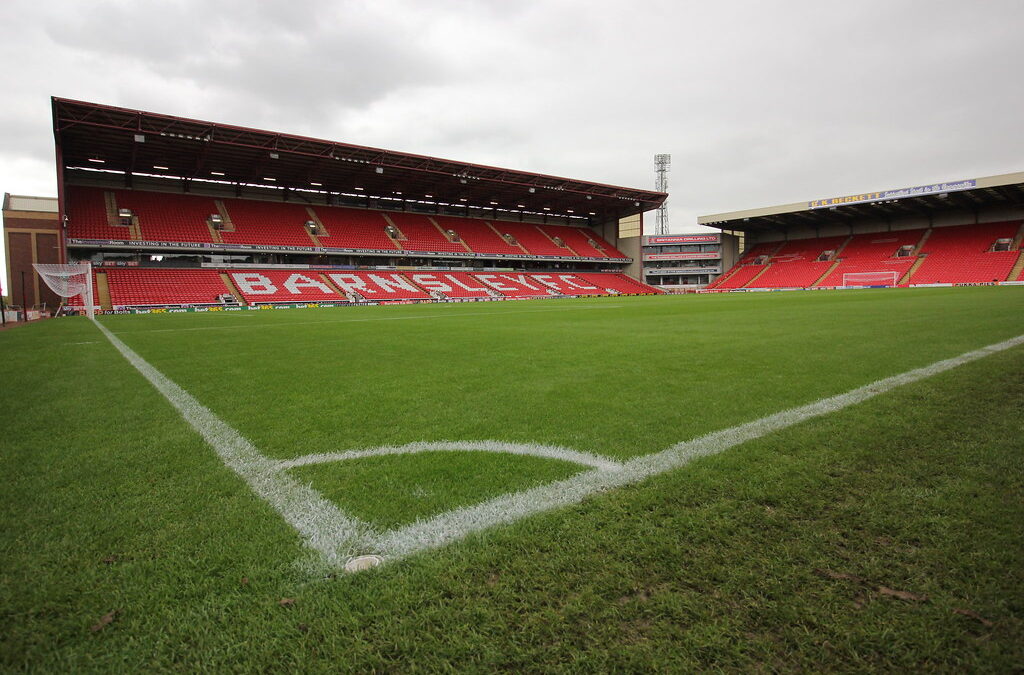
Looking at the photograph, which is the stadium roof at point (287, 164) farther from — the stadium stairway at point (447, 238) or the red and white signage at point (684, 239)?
the red and white signage at point (684, 239)

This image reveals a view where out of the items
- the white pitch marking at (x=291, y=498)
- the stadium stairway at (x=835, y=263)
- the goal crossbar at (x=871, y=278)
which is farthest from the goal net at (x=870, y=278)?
the white pitch marking at (x=291, y=498)

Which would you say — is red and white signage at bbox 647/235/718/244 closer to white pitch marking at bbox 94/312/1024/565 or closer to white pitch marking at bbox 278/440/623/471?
white pitch marking at bbox 94/312/1024/565

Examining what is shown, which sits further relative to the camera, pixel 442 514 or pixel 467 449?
pixel 467 449

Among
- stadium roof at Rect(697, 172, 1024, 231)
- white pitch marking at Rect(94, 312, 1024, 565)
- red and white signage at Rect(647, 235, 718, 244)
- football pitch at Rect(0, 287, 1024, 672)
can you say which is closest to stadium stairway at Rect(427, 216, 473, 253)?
red and white signage at Rect(647, 235, 718, 244)

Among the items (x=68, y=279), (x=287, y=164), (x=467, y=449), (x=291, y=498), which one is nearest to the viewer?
(x=291, y=498)

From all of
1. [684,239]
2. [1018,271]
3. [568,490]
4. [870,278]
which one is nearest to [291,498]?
[568,490]

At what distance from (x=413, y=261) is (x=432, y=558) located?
4231 centimetres

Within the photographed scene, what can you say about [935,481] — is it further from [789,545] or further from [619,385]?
[619,385]

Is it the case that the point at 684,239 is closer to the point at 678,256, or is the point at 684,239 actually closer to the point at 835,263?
the point at 678,256

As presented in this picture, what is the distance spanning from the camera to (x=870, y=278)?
42.4m

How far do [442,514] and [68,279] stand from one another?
94.1ft

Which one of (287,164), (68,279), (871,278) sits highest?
(287,164)

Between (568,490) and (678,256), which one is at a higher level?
(678,256)

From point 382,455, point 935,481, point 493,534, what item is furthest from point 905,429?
point 382,455
